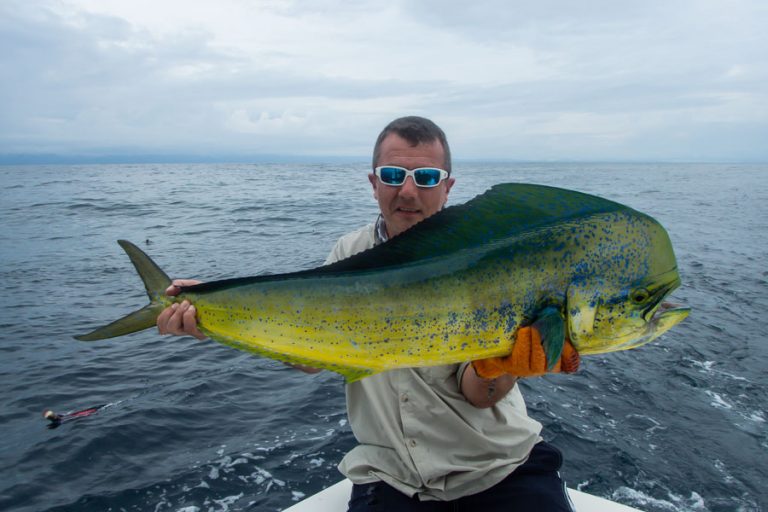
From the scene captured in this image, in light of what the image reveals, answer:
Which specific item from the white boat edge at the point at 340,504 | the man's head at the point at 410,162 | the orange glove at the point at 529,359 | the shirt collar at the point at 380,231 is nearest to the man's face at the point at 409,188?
the man's head at the point at 410,162

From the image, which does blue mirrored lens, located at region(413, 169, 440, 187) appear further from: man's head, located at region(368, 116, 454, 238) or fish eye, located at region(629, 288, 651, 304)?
fish eye, located at region(629, 288, 651, 304)

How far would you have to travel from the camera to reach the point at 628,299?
2.05m

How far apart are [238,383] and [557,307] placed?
5931mm

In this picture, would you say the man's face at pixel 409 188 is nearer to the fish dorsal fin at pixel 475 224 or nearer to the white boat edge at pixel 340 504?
the fish dorsal fin at pixel 475 224

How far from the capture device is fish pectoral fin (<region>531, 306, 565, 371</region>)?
2000mm

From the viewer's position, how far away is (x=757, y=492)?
4773mm

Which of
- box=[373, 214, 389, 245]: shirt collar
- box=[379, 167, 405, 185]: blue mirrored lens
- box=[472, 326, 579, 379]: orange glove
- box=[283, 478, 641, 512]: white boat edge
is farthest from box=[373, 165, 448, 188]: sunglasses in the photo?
box=[283, 478, 641, 512]: white boat edge

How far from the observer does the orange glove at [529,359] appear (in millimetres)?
2014

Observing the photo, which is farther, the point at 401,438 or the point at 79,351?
the point at 79,351

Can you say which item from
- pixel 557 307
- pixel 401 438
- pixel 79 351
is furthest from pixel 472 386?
pixel 79 351

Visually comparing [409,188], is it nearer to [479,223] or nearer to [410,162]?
[410,162]

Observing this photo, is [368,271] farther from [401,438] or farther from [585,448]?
[585,448]

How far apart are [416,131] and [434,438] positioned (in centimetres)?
171

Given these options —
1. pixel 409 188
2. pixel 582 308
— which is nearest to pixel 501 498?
pixel 582 308
